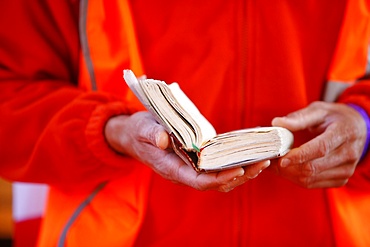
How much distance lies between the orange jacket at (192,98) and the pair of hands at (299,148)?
0.05 meters

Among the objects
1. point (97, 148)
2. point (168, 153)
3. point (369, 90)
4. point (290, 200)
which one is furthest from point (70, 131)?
point (369, 90)

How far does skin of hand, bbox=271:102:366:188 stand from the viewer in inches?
29.2

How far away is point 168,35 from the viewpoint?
2.78ft

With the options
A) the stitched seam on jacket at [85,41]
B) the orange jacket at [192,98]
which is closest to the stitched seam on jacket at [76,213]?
the orange jacket at [192,98]

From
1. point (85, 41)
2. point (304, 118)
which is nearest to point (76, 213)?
point (85, 41)

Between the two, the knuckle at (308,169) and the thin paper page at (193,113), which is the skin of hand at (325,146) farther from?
the thin paper page at (193,113)

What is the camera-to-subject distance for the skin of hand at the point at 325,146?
74cm

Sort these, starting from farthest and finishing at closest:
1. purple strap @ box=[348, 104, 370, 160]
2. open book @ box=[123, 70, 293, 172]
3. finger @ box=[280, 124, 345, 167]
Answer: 1. purple strap @ box=[348, 104, 370, 160]
2. finger @ box=[280, 124, 345, 167]
3. open book @ box=[123, 70, 293, 172]

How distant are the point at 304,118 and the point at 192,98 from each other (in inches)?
7.1

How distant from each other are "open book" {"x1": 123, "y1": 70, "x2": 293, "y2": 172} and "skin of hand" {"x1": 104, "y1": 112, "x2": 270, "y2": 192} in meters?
0.02

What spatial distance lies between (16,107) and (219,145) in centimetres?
43

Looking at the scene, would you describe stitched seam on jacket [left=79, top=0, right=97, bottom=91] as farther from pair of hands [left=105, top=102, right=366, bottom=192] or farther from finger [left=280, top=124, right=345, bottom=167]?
finger [left=280, top=124, right=345, bottom=167]

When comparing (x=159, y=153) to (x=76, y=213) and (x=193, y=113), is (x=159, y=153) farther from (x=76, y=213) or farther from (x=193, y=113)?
(x=76, y=213)

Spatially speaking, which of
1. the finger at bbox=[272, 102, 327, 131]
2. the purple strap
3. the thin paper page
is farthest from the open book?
the purple strap
